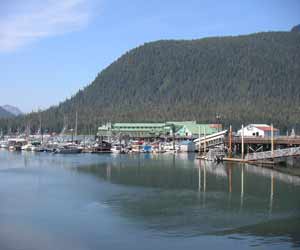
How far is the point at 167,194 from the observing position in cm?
3966

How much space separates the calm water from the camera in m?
25.8

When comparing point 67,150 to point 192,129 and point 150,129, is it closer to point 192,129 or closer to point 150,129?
point 192,129

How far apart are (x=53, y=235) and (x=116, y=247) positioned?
402 centimetres

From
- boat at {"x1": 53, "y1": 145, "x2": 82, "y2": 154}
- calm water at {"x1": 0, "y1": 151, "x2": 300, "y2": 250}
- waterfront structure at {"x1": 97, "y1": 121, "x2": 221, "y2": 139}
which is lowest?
calm water at {"x1": 0, "y1": 151, "x2": 300, "y2": 250}

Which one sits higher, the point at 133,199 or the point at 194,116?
the point at 194,116

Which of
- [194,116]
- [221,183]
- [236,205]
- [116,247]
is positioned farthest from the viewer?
[194,116]

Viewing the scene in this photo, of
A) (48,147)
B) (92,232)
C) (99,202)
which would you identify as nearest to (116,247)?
(92,232)

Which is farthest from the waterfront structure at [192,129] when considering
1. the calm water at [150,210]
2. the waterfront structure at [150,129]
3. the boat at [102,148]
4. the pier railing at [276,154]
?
the calm water at [150,210]

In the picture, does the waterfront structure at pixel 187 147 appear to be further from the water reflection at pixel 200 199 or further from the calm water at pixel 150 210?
the calm water at pixel 150 210

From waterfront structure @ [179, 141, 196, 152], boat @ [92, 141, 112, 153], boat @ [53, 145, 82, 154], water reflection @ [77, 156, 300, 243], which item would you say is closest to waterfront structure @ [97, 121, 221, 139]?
waterfront structure @ [179, 141, 196, 152]

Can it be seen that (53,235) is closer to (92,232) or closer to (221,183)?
(92,232)

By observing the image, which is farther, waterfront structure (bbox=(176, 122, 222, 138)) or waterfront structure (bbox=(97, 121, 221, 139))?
waterfront structure (bbox=(97, 121, 221, 139))

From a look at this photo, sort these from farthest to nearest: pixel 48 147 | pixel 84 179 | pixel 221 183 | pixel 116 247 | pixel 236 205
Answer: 1. pixel 48 147
2. pixel 84 179
3. pixel 221 183
4. pixel 236 205
5. pixel 116 247

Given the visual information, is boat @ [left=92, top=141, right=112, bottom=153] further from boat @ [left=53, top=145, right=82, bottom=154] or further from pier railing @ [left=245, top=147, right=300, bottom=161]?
pier railing @ [left=245, top=147, right=300, bottom=161]
